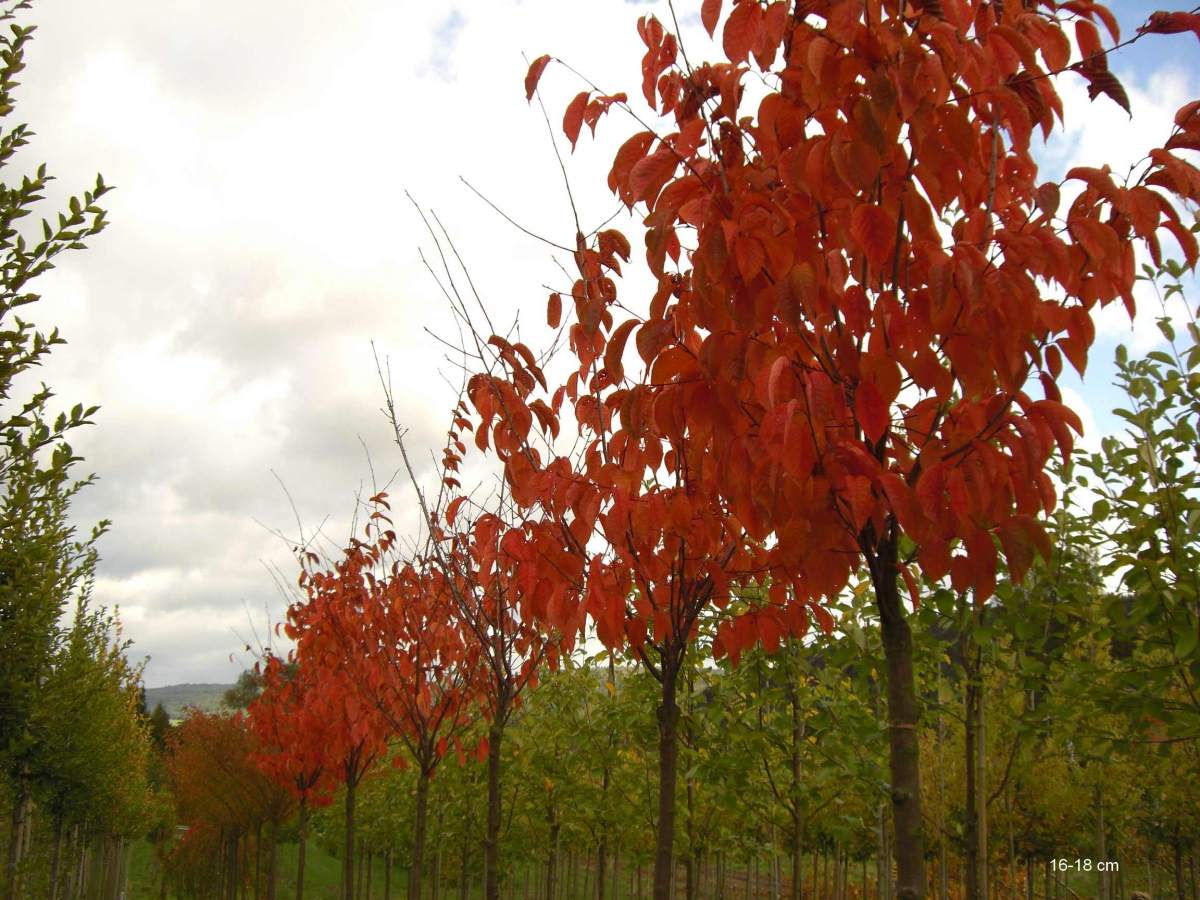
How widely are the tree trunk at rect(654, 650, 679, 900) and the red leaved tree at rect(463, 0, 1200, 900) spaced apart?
1.35 m

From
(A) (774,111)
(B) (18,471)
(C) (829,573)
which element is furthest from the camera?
(B) (18,471)

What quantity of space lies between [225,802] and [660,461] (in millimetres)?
15886

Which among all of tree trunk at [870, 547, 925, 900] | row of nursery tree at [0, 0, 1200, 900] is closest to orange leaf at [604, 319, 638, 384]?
row of nursery tree at [0, 0, 1200, 900]

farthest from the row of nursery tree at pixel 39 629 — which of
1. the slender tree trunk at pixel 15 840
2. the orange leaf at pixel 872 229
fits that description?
the orange leaf at pixel 872 229

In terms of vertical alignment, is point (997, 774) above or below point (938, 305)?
below

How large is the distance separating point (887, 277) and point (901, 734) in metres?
1.28

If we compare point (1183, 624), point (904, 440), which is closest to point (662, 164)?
point (904, 440)

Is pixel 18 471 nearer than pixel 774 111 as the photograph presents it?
No

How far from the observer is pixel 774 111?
2.37 m

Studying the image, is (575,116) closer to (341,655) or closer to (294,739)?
(341,655)

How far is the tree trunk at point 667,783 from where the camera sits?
12.3 ft

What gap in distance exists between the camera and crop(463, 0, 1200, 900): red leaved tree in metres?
2.00

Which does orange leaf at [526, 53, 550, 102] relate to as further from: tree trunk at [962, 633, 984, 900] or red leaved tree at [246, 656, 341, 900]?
red leaved tree at [246, 656, 341, 900]

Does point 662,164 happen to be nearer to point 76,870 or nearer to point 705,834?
point 705,834
